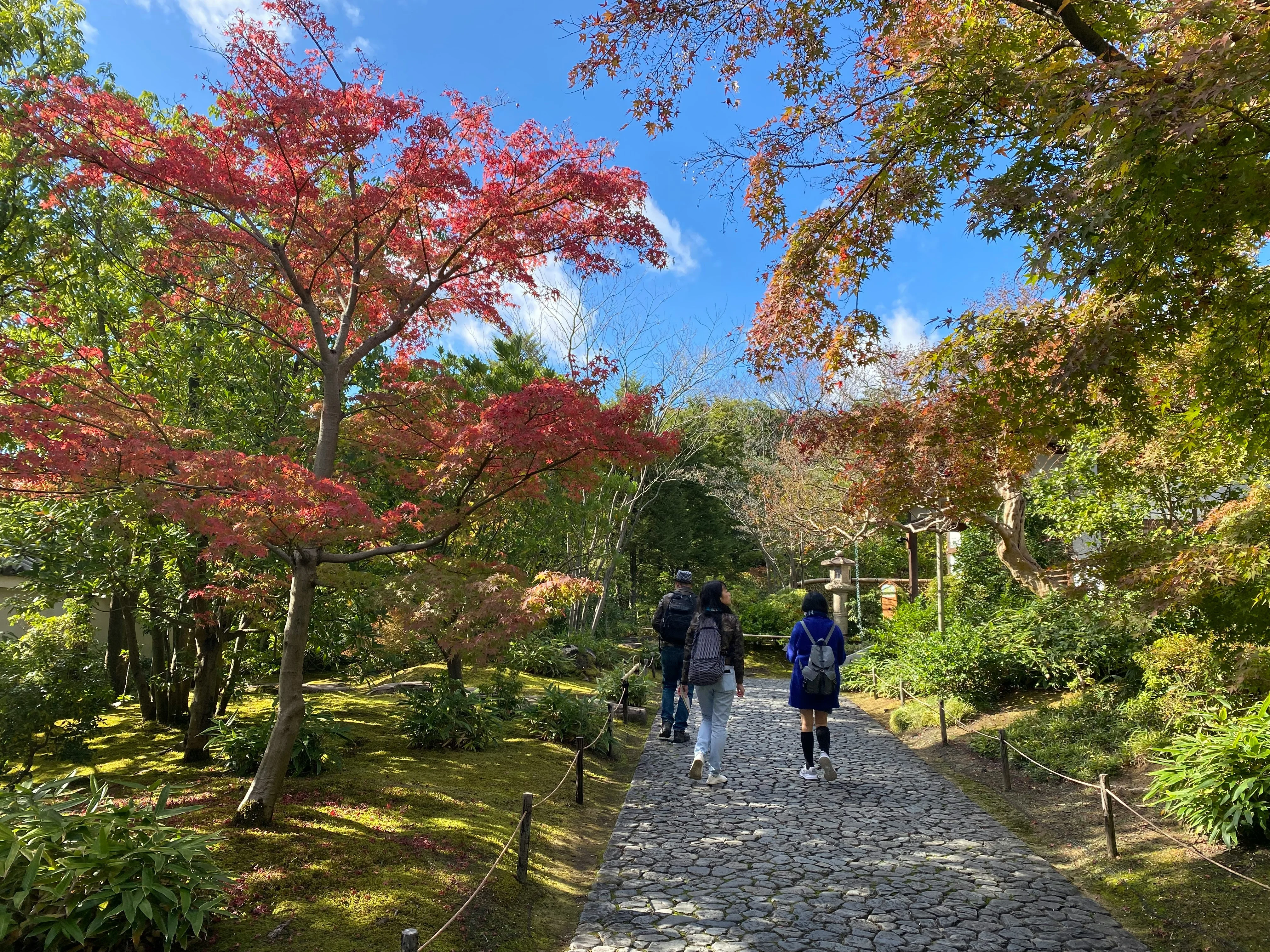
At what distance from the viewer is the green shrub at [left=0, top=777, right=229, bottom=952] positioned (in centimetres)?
339

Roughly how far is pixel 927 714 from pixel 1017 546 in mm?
3032

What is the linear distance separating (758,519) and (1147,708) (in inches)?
721

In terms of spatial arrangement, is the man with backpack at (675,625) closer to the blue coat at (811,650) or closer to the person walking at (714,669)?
the person walking at (714,669)

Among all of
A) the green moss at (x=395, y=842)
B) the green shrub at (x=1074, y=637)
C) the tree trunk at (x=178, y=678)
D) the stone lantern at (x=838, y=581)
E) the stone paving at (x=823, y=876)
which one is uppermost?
the stone lantern at (x=838, y=581)

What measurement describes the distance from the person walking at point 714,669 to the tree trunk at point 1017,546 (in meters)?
4.74

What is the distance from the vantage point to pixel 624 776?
27.1 feet

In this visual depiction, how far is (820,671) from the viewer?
7395mm

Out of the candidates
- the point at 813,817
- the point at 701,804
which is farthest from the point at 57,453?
the point at 813,817

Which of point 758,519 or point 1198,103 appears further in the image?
point 758,519

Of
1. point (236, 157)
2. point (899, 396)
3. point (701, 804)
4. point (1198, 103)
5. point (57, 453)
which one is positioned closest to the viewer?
point (1198, 103)

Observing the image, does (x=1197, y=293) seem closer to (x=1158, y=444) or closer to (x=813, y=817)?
(x=1158, y=444)

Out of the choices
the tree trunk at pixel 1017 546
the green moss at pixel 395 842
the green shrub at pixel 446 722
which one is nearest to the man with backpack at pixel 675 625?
the green moss at pixel 395 842

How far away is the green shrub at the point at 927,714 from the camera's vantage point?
403 inches

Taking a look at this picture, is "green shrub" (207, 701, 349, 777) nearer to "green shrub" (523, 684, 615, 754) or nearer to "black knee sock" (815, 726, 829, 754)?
"green shrub" (523, 684, 615, 754)
